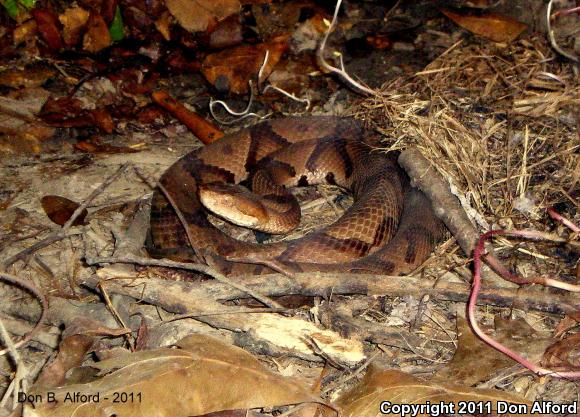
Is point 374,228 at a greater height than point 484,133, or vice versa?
point 484,133

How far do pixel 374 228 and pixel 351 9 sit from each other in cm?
289

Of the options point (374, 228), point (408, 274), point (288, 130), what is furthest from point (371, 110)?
point (408, 274)

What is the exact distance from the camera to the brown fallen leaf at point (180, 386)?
198 centimetres

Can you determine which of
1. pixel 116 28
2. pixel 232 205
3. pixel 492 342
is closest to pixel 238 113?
pixel 232 205

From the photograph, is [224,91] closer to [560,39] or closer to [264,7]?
[264,7]

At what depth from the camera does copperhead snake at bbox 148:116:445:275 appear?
318cm

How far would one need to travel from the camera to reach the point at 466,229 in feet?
9.86

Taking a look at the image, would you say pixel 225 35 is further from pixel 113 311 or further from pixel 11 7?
pixel 113 311

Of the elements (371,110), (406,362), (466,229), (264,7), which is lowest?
(406,362)

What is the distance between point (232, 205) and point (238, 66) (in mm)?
1623

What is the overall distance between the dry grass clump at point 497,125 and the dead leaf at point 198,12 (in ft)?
5.50

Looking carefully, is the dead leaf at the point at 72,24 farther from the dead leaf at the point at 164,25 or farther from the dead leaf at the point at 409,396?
the dead leaf at the point at 409,396

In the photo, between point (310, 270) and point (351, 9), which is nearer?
point (310, 270)

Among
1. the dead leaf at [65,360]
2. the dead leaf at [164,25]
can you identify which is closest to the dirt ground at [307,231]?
the dead leaf at [65,360]
